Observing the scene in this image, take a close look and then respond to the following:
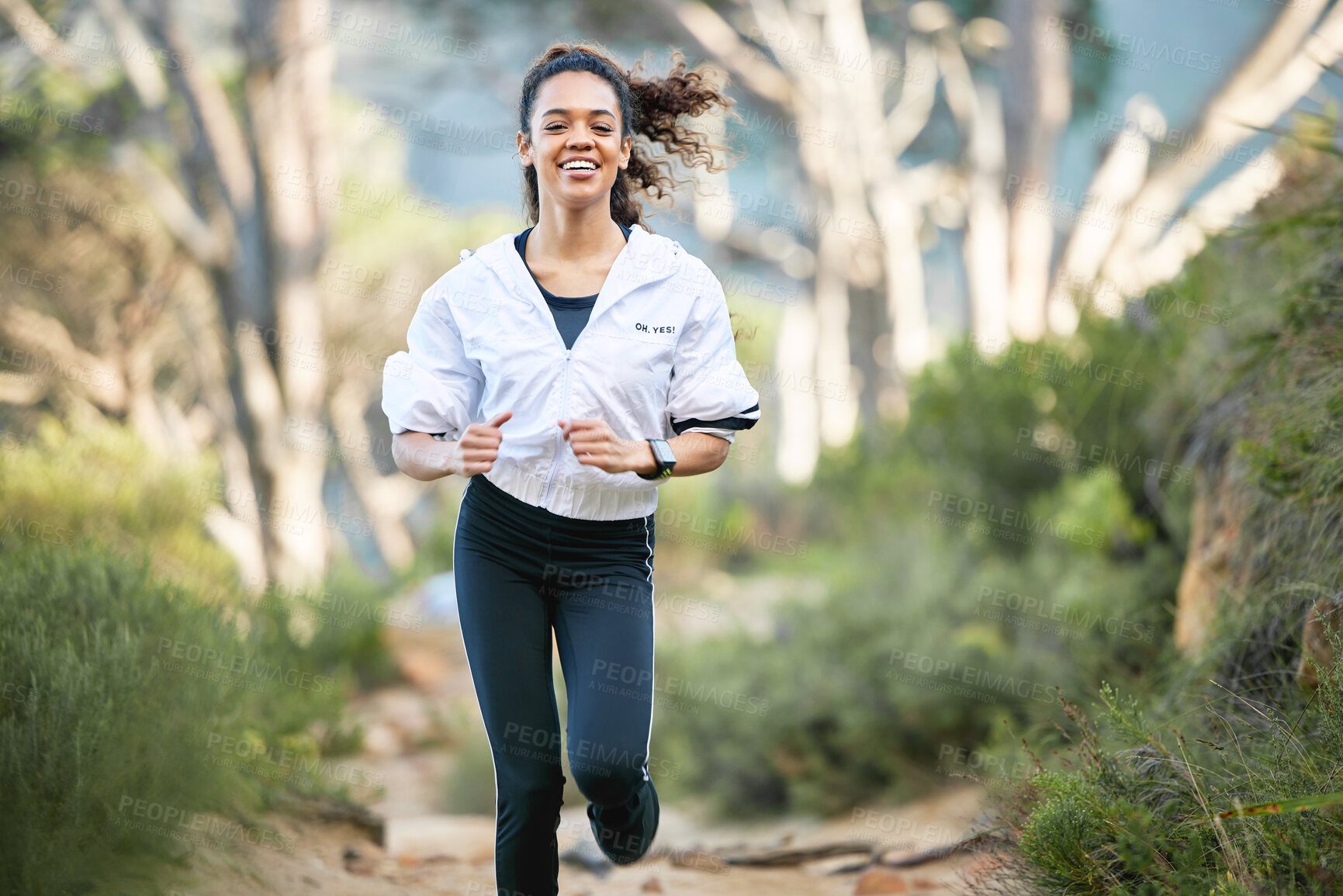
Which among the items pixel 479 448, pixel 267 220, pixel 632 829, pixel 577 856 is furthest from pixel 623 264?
pixel 267 220

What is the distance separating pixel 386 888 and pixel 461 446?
229 centimetres

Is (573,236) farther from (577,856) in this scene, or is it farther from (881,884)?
(577,856)

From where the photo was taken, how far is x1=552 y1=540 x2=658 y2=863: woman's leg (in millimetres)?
2852

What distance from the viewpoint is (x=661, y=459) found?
2.73 meters

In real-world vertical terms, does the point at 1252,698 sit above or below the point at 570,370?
below

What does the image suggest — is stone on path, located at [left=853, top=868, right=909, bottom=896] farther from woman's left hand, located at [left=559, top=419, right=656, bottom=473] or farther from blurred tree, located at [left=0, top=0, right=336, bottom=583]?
blurred tree, located at [left=0, top=0, right=336, bottom=583]

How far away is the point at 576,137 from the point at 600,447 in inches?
33.2

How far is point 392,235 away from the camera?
18.6 m

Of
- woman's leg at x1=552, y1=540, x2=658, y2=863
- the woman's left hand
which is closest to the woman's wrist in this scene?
A: the woman's left hand

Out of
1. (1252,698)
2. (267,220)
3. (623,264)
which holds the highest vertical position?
(267,220)

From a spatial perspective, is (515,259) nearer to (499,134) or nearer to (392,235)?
(499,134)

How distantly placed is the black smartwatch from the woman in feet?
0.03

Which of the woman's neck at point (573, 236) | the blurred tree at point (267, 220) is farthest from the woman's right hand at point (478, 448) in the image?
the blurred tree at point (267, 220)

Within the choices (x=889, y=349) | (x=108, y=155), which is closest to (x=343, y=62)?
(x=108, y=155)
